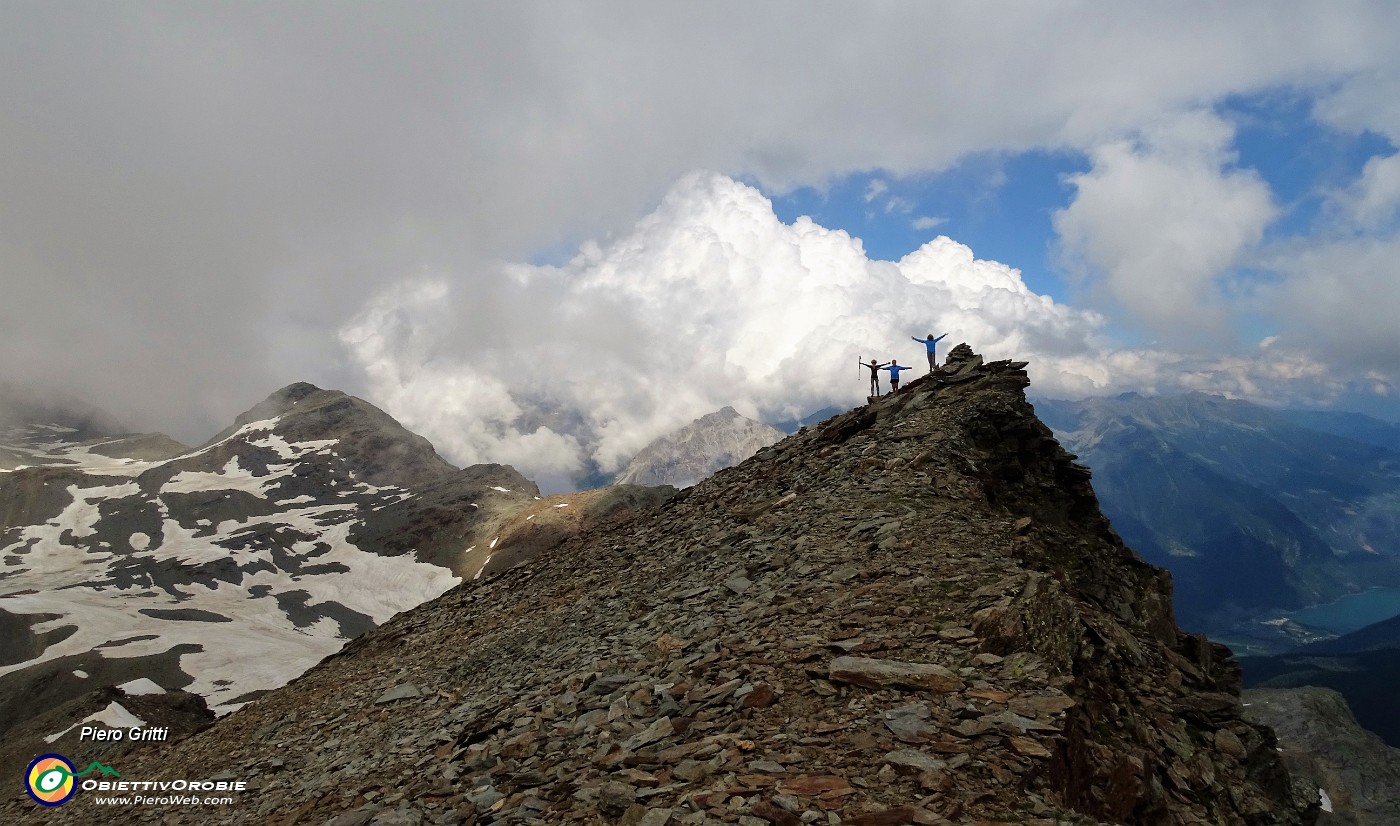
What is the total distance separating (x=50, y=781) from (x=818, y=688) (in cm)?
3013

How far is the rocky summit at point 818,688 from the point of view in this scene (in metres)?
10.2

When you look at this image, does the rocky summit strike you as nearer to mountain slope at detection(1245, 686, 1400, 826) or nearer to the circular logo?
the circular logo

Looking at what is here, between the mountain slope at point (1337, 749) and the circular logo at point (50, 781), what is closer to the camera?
the circular logo at point (50, 781)

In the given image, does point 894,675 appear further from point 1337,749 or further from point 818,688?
point 1337,749

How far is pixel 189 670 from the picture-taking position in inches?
5497

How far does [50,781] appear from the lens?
24.8 meters

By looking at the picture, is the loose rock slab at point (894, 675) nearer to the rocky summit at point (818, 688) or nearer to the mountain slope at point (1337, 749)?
the rocky summit at point (818, 688)

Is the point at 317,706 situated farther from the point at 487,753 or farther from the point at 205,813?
the point at 487,753

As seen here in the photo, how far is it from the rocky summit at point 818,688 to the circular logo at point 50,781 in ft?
4.26

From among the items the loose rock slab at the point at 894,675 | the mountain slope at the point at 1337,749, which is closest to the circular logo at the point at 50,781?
the loose rock slab at the point at 894,675

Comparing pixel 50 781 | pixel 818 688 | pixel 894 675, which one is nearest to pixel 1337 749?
pixel 894 675

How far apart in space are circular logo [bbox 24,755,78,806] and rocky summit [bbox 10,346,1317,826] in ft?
4.26

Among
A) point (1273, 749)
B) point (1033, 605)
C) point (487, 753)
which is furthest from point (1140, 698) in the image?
point (487, 753)

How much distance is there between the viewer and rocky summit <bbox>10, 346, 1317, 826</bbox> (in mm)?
10180
